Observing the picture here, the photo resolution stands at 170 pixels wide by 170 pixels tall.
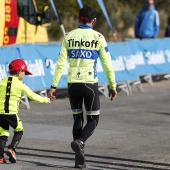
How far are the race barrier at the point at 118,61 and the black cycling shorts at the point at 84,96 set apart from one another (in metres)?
6.50

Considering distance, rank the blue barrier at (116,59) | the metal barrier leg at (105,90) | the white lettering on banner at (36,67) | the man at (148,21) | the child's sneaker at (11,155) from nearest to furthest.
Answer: the child's sneaker at (11,155) → the blue barrier at (116,59) → the white lettering on banner at (36,67) → the metal barrier leg at (105,90) → the man at (148,21)

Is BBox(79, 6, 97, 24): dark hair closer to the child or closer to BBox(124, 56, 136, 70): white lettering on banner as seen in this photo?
the child

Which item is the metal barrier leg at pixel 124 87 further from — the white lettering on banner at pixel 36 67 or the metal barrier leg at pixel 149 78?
the white lettering on banner at pixel 36 67

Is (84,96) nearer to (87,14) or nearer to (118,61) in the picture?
(87,14)

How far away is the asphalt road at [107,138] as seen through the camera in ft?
32.1

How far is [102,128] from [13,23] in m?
6.10

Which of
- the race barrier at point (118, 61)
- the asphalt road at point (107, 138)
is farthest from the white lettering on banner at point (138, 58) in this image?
the asphalt road at point (107, 138)

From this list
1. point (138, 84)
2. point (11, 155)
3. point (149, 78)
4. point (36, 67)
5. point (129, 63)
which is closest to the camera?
point (11, 155)

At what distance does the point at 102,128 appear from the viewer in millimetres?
13391

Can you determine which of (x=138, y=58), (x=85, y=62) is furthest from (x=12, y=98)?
(x=138, y=58)

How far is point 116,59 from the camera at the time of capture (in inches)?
771

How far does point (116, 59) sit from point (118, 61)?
105 mm

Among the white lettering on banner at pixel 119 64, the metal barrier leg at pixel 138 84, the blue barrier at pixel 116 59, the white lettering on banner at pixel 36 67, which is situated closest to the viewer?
the blue barrier at pixel 116 59

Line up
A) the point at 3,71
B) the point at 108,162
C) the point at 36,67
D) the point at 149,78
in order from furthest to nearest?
the point at 149,78 → the point at 36,67 → the point at 3,71 → the point at 108,162
